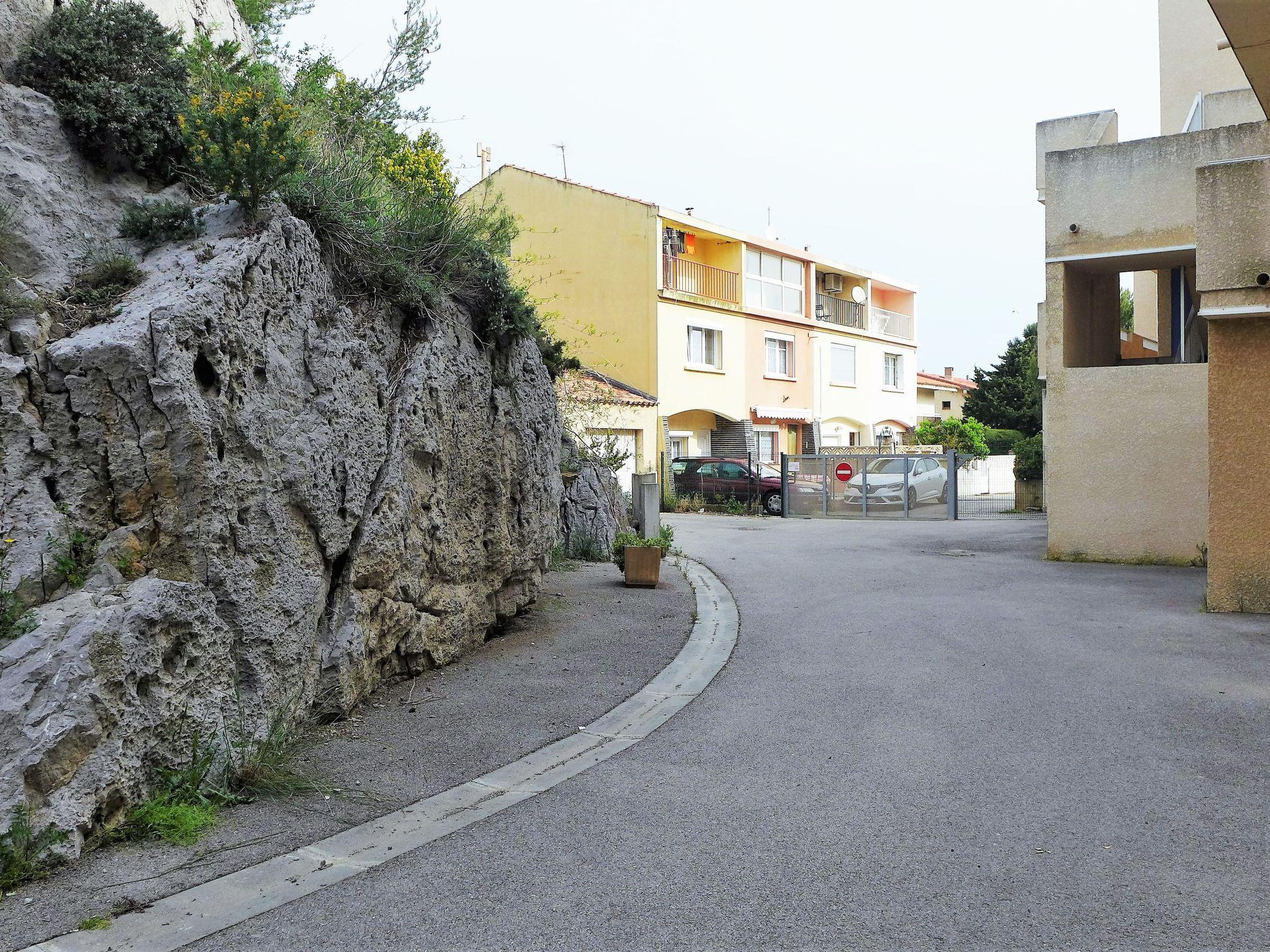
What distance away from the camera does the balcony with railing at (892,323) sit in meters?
41.0

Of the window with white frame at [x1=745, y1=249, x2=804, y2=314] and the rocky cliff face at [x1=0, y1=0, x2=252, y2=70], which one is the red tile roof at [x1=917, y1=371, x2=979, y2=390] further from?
the rocky cliff face at [x1=0, y1=0, x2=252, y2=70]

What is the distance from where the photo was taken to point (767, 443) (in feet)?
112

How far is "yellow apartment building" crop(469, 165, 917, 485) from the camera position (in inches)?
1155

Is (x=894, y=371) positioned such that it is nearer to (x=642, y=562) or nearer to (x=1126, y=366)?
(x=1126, y=366)

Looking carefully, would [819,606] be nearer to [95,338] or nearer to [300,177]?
[300,177]

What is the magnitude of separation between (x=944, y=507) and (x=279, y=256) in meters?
22.7

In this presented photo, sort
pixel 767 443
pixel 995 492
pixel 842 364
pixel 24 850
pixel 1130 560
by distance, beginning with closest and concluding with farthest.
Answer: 1. pixel 24 850
2. pixel 1130 560
3. pixel 995 492
4. pixel 767 443
5. pixel 842 364

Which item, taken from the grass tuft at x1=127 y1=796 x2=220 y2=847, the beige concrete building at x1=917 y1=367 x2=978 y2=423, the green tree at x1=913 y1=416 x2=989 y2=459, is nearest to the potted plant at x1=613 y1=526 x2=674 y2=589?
the grass tuft at x1=127 y1=796 x2=220 y2=847

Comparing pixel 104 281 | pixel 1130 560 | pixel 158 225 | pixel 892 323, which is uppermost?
pixel 892 323

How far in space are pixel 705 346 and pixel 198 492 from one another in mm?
27750

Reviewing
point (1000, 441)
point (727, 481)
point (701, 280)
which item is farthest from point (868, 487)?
point (1000, 441)

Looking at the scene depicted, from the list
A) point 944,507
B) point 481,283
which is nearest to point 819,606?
point 481,283

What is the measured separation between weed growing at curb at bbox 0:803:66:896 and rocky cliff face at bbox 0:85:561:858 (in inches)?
2.3

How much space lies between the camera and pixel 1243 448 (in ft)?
32.3
